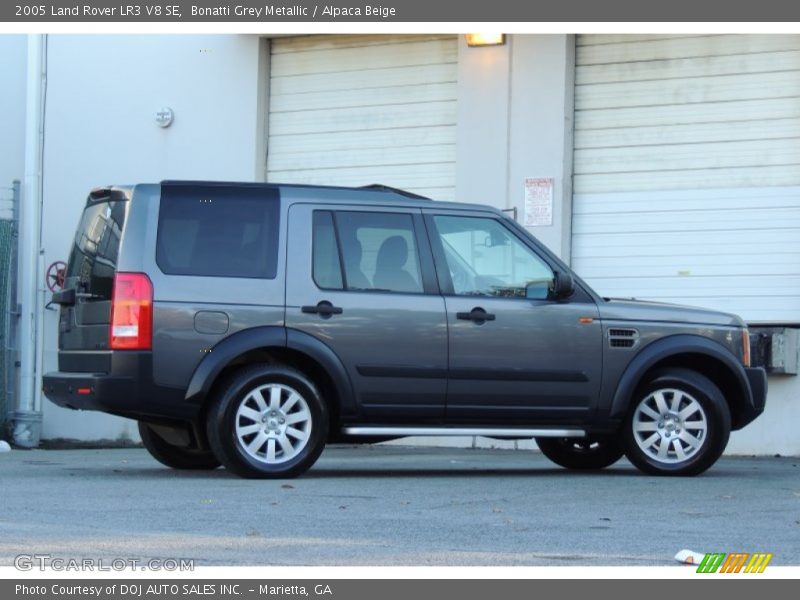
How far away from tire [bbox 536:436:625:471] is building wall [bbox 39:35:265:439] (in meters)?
6.50

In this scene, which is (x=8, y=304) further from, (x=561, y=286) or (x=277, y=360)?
(x=561, y=286)

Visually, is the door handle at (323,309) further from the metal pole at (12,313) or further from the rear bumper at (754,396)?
the metal pole at (12,313)

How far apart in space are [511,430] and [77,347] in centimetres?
294

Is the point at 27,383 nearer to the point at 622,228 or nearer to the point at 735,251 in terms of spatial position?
the point at 622,228

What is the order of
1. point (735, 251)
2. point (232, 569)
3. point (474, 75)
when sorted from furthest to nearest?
point (474, 75) → point (735, 251) → point (232, 569)

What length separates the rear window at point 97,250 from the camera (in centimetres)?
984

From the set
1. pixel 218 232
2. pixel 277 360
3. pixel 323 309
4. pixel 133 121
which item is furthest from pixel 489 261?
pixel 133 121

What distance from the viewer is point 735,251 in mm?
14930

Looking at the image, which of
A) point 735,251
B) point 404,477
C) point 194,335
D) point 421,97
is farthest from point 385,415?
point 421,97

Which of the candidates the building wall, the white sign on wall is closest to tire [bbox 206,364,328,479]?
the white sign on wall

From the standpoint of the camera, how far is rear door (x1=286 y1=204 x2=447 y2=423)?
10008 mm

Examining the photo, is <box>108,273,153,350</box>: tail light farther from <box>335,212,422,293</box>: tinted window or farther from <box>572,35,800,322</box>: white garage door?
<box>572,35,800,322</box>: white garage door

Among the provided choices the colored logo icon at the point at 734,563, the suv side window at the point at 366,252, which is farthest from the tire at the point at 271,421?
the colored logo icon at the point at 734,563

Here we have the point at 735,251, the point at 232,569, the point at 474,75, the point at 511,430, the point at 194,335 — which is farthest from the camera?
the point at 474,75
